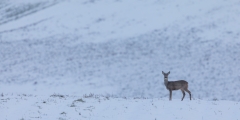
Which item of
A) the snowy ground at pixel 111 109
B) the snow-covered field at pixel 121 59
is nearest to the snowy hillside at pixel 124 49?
the snow-covered field at pixel 121 59

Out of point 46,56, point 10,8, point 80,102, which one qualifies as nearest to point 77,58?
point 46,56

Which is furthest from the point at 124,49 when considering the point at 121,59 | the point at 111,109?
Answer: the point at 111,109

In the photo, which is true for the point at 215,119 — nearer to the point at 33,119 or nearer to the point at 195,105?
the point at 195,105

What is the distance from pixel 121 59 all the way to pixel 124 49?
8.53ft

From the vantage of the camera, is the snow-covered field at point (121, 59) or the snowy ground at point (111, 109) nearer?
the snowy ground at point (111, 109)

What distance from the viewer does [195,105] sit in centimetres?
1221

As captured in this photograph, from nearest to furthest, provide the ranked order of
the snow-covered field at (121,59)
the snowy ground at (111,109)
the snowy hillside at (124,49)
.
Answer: the snowy ground at (111,109)
the snow-covered field at (121,59)
the snowy hillside at (124,49)

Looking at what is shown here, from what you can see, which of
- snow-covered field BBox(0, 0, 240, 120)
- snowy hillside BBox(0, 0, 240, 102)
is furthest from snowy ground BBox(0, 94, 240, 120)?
snowy hillside BBox(0, 0, 240, 102)

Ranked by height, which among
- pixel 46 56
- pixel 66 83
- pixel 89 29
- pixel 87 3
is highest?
pixel 87 3

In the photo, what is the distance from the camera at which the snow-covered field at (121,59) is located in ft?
39.2

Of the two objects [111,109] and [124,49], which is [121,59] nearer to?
[124,49]

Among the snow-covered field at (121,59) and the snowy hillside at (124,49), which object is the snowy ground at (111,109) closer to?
the snow-covered field at (121,59)

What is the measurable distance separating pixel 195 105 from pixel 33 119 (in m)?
5.90

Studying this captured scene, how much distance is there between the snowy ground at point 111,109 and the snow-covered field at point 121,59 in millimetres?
35
